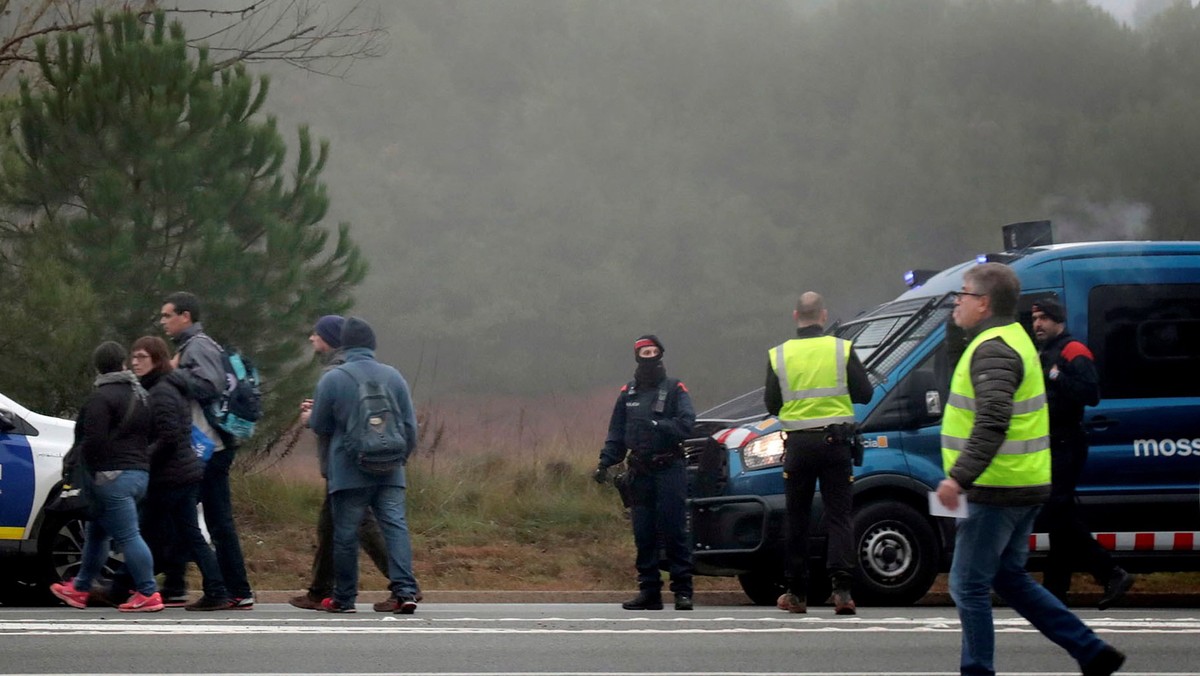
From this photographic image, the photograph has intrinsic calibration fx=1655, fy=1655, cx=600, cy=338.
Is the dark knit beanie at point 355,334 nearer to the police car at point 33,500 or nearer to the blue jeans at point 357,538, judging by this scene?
the blue jeans at point 357,538

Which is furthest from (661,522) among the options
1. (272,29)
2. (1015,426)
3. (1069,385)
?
(272,29)

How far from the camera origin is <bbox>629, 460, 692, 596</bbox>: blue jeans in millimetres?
9914

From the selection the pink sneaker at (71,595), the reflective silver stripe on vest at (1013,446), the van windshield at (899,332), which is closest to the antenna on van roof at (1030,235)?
the van windshield at (899,332)

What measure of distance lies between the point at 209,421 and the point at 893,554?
420 centimetres

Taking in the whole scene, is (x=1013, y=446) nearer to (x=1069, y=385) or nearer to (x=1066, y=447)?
(x=1069, y=385)

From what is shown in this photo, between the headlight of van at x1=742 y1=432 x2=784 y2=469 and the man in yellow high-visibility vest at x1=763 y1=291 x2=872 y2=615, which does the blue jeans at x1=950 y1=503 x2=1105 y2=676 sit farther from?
the headlight of van at x1=742 y1=432 x2=784 y2=469

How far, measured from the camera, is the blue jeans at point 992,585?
5789mm

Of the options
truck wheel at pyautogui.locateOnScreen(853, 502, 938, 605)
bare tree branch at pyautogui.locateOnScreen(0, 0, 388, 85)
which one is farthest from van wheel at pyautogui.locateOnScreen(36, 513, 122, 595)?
bare tree branch at pyautogui.locateOnScreen(0, 0, 388, 85)

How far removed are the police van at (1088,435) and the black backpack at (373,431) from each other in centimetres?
225

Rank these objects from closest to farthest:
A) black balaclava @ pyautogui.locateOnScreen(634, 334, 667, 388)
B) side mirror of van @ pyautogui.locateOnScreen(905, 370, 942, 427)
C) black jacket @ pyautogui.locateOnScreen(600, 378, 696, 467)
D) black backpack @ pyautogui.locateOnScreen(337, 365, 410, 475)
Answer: black backpack @ pyautogui.locateOnScreen(337, 365, 410, 475) → black jacket @ pyautogui.locateOnScreen(600, 378, 696, 467) → black balaclava @ pyautogui.locateOnScreen(634, 334, 667, 388) → side mirror of van @ pyautogui.locateOnScreen(905, 370, 942, 427)

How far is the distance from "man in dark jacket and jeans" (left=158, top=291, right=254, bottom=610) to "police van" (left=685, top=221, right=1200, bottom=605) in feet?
9.30

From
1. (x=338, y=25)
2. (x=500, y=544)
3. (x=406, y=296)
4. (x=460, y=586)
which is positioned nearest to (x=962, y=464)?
(x=460, y=586)

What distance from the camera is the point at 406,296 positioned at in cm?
3005

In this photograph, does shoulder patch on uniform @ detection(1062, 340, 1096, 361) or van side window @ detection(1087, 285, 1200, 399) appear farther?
van side window @ detection(1087, 285, 1200, 399)
